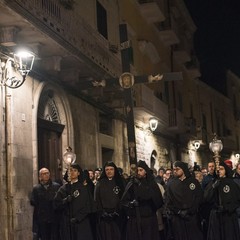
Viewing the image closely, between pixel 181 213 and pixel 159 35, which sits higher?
pixel 159 35

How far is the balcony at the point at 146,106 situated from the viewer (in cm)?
1942

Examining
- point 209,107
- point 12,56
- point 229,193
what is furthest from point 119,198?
point 209,107

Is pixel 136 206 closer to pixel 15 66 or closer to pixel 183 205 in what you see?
pixel 183 205

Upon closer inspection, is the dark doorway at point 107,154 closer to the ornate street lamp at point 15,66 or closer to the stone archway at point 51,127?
the stone archway at point 51,127

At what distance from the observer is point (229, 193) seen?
9.91 metres

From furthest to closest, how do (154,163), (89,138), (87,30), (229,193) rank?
(154,163) → (89,138) → (87,30) → (229,193)

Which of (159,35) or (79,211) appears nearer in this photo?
(79,211)

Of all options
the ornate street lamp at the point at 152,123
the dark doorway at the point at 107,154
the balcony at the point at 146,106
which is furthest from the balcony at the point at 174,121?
the dark doorway at the point at 107,154

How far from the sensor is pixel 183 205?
31.7 feet

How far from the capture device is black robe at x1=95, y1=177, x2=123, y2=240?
9547mm

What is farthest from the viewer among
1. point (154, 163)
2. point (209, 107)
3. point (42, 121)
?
point (209, 107)

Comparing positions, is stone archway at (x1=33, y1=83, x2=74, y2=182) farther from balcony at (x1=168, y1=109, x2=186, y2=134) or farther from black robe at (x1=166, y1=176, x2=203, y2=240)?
balcony at (x1=168, y1=109, x2=186, y2=134)

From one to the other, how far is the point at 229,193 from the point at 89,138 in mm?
6704

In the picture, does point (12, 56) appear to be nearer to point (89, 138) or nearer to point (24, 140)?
point (24, 140)
